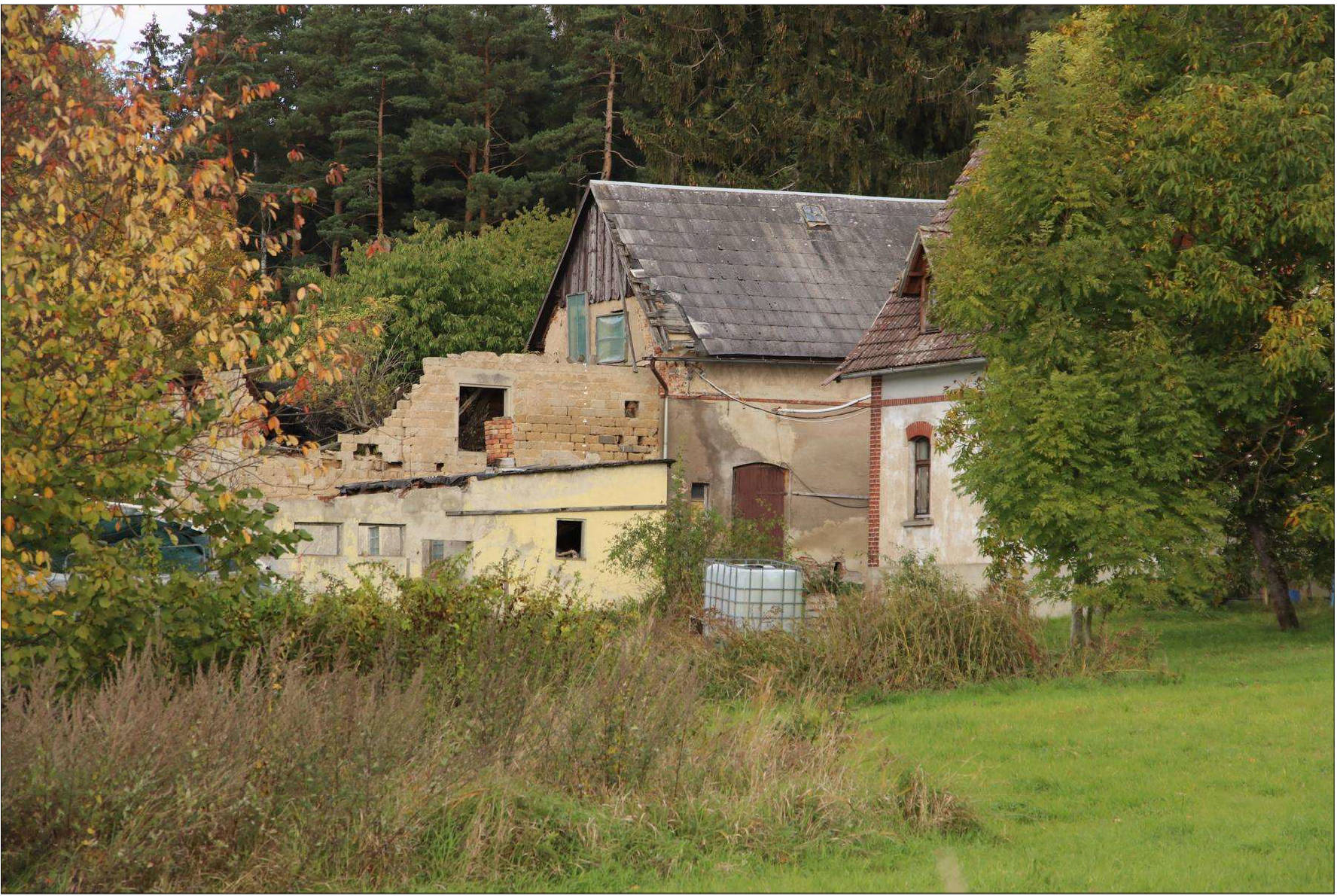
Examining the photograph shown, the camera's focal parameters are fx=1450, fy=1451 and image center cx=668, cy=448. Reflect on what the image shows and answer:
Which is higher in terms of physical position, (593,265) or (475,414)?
(593,265)

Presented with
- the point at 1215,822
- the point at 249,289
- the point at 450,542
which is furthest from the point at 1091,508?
the point at 249,289

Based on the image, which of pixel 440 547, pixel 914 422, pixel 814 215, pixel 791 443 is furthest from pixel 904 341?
pixel 440 547

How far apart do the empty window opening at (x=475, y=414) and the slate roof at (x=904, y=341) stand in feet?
32.6

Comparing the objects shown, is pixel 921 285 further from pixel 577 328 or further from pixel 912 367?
pixel 577 328

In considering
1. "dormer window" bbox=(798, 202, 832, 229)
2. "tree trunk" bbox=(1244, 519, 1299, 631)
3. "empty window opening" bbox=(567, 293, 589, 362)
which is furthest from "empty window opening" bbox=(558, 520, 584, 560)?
"dormer window" bbox=(798, 202, 832, 229)

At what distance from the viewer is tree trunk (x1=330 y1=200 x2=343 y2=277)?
43906mm

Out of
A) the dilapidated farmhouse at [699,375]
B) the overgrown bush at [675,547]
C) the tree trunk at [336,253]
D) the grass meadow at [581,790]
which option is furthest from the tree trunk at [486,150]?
the grass meadow at [581,790]

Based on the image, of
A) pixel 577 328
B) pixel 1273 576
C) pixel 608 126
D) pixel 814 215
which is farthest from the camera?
pixel 608 126

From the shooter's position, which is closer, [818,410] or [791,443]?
[791,443]

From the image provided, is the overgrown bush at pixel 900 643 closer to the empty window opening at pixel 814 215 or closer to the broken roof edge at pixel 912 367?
the broken roof edge at pixel 912 367

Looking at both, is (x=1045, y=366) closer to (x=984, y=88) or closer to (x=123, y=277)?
(x=123, y=277)

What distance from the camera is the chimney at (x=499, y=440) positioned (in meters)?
25.5

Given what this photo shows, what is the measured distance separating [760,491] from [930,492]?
4.96 metres

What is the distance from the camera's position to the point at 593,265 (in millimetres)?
29547
